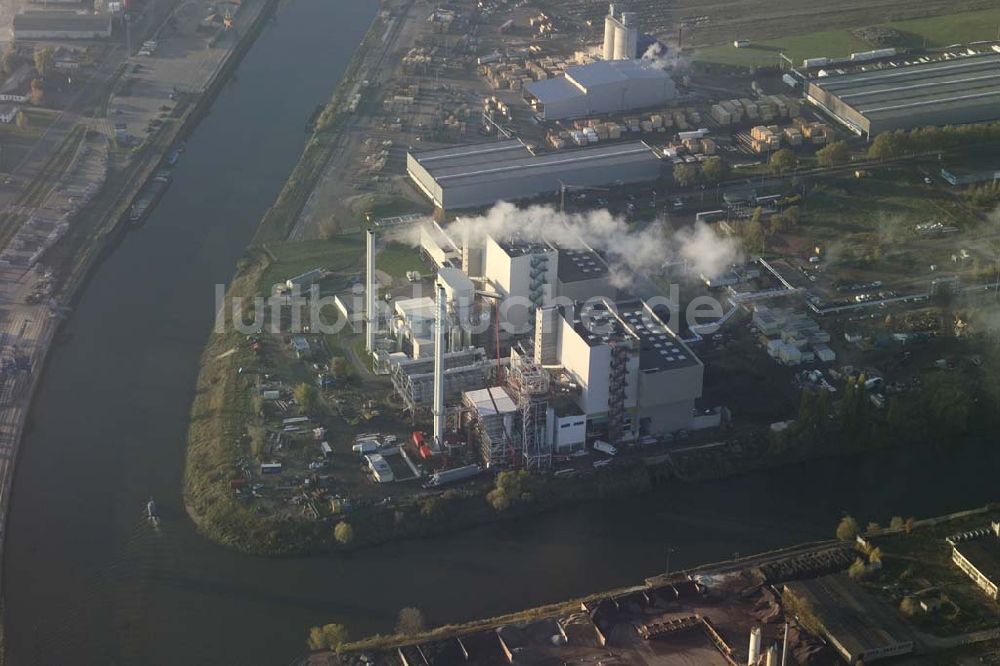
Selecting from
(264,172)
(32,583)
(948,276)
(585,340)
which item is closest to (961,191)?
(948,276)

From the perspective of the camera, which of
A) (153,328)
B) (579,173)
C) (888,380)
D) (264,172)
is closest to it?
(888,380)

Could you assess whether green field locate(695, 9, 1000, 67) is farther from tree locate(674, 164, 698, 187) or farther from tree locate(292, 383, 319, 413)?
tree locate(292, 383, 319, 413)

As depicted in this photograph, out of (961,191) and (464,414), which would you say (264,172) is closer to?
(464,414)

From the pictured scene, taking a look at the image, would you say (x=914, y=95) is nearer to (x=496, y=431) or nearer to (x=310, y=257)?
(x=310, y=257)

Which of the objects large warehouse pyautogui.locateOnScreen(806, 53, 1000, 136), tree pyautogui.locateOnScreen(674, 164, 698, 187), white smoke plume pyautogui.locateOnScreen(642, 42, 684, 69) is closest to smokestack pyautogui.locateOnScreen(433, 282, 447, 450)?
tree pyautogui.locateOnScreen(674, 164, 698, 187)

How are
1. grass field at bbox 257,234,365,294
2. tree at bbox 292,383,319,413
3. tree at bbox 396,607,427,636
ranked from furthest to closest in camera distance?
grass field at bbox 257,234,365,294 < tree at bbox 292,383,319,413 < tree at bbox 396,607,427,636

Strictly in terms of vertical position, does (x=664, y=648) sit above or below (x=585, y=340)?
below
